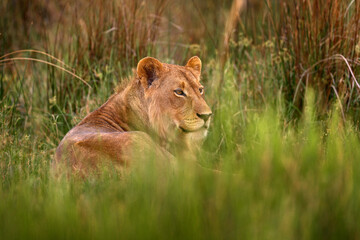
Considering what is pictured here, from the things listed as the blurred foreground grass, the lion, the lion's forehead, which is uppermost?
the blurred foreground grass

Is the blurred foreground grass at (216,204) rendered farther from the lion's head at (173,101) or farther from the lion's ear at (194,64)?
the lion's ear at (194,64)

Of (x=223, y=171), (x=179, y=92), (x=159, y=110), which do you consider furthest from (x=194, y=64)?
(x=223, y=171)

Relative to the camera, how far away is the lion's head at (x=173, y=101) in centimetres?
426

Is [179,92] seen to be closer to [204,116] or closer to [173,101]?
[173,101]

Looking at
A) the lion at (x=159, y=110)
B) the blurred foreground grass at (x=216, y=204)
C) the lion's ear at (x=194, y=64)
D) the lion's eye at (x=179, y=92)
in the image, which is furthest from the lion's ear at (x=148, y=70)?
the blurred foreground grass at (x=216, y=204)

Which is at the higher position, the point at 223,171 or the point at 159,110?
the point at 223,171

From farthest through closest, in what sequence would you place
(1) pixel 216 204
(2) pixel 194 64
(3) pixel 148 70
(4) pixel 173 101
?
(2) pixel 194 64 < (3) pixel 148 70 < (4) pixel 173 101 < (1) pixel 216 204

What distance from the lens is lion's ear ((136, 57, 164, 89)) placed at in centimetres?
443

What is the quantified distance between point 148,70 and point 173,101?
0.34 metres

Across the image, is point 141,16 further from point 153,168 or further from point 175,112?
point 153,168

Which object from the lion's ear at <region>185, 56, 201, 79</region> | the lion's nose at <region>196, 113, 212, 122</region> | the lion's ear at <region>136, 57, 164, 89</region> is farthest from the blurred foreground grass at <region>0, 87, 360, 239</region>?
the lion's ear at <region>185, 56, 201, 79</region>

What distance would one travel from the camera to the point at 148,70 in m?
4.49

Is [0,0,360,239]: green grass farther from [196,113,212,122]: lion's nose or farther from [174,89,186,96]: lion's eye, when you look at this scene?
[174,89,186,96]: lion's eye

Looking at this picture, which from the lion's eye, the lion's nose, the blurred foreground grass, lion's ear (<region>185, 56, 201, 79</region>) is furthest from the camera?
lion's ear (<region>185, 56, 201, 79</region>)
